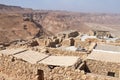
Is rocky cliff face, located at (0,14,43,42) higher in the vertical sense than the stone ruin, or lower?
lower

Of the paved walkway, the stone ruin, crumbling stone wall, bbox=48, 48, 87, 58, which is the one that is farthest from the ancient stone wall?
crumbling stone wall, bbox=48, 48, 87, 58

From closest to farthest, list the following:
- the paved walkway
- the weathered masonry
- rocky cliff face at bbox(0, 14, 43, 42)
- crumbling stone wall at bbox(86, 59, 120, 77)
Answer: the weathered masonry → the paved walkway → crumbling stone wall at bbox(86, 59, 120, 77) → rocky cliff face at bbox(0, 14, 43, 42)

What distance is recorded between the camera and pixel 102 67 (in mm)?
11586

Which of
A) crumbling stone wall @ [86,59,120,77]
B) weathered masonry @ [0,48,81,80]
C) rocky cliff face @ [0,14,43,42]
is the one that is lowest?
rocky cliff face @ [0,14,43,42]

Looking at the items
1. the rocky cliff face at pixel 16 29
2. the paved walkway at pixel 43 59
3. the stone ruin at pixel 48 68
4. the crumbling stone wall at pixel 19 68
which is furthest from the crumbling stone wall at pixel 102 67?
the rocky cliff face at pixel 16 29

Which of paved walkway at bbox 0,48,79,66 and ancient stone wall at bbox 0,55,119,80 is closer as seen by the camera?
ancient stone wall at bbox 0,55,119,80

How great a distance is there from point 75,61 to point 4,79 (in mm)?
3710

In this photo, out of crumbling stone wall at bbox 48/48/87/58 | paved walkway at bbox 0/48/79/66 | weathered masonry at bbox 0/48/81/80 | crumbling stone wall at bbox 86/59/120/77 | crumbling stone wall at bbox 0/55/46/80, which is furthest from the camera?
crumbling stone wall at bbox 48/48/87/58

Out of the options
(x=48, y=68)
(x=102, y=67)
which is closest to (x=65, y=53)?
(x=102, y=67)

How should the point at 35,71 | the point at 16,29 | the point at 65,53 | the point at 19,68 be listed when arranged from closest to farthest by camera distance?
the point at 35,71 → the point at 19,68 → the point at 65,53 → the point at 16,29

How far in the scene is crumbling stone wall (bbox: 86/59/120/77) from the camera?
11.3 m

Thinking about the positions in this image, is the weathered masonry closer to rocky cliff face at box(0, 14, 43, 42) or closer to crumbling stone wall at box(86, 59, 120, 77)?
crumbling stone wall at box(86, 59, 120, 77)

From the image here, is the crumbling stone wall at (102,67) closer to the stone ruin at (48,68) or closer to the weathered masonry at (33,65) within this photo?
the stone ruin at (48,68)

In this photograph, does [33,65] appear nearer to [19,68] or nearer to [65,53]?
[19,68]
